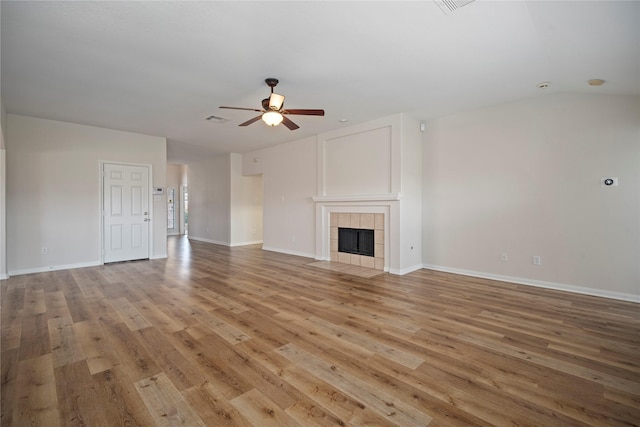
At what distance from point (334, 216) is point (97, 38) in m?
4.62

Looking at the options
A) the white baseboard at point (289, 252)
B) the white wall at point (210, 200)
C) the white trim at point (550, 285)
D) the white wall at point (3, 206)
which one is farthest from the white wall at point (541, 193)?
the white wall at point (3, 206)

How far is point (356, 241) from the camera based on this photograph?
5.93 meters

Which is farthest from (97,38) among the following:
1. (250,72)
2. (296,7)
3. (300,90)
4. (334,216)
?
(334,216)

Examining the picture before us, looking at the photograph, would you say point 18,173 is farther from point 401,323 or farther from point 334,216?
point 401,323

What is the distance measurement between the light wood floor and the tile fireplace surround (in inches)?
51.9

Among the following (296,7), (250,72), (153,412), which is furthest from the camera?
(250,72)

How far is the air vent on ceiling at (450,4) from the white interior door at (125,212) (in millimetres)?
6476

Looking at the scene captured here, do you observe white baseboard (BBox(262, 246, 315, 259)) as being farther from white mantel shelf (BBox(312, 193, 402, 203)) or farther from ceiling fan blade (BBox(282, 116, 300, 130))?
ceiling fan blade (BBox(282, 116, 300, 130))

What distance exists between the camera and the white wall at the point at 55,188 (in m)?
5.10

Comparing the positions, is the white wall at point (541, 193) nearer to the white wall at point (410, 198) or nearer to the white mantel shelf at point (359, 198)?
the white wall at point (410, 198)

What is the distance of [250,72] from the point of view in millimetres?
3498

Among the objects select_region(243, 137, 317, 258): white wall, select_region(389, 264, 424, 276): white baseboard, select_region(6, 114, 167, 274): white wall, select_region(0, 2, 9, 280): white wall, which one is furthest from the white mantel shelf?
select_region(0, 2, 9, 280): white wall

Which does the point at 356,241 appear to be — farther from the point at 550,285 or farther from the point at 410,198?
the point at 550,285

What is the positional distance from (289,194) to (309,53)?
457cm
